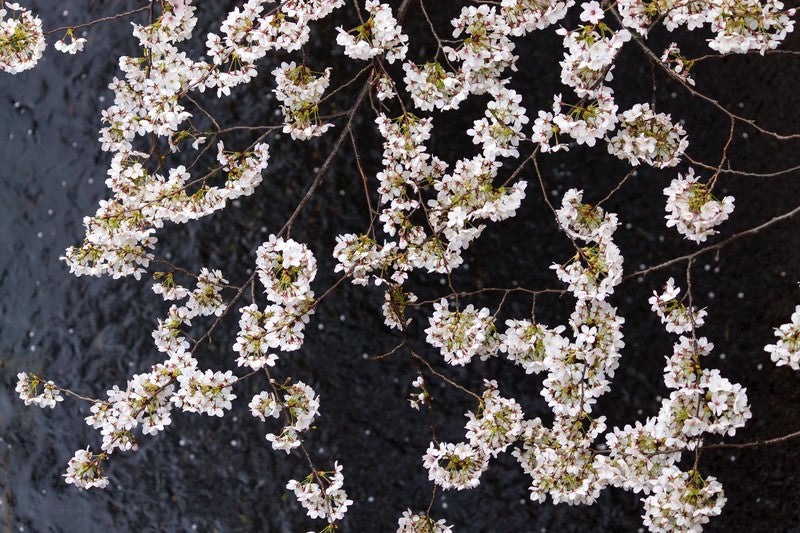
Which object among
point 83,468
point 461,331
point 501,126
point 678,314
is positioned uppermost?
point 501,126

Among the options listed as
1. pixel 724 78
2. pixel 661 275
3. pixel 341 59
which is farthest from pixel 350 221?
pixel 724 78

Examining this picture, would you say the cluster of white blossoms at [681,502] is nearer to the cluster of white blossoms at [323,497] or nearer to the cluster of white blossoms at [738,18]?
the cluster of white blossoms at [323,497]

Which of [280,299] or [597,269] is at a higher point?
[597,269]

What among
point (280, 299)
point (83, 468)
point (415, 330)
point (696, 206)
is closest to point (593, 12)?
point (696, 206)

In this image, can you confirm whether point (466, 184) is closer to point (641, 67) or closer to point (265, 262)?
point (265, 262)

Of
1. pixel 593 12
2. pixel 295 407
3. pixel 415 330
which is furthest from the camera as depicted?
pixel 415 330

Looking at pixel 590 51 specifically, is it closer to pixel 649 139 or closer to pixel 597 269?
pixel 649 139

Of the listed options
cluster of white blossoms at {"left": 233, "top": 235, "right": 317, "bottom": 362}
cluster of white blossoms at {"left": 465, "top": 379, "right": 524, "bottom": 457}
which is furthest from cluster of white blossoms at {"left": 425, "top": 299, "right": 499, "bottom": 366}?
cluster of white blossoms at {"left": 233, "top": 235, "right": 317, "bottom": 362}
